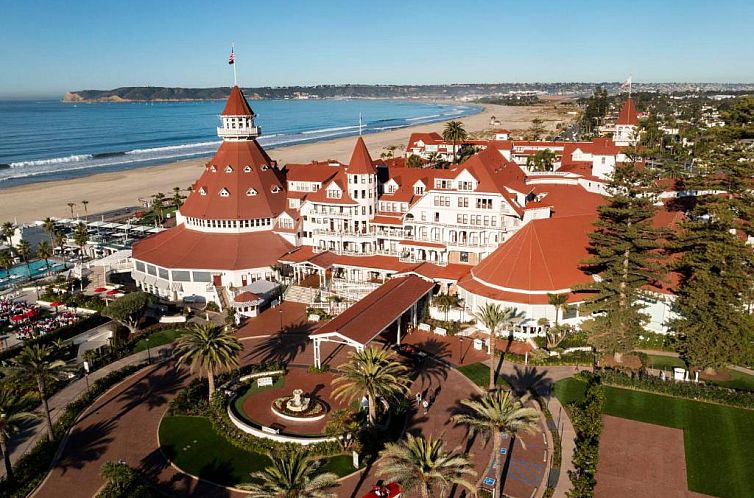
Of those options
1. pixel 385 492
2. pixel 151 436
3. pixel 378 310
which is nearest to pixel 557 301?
pixel 378 310

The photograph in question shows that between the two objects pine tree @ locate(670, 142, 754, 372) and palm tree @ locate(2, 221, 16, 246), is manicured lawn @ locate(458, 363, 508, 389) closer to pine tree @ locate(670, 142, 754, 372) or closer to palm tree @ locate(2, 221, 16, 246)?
pine tree @ locate(670, 142, 754, 372)

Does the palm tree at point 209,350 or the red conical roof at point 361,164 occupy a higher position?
the red conical roof at point 361,164

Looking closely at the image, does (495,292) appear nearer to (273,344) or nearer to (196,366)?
(273,344)

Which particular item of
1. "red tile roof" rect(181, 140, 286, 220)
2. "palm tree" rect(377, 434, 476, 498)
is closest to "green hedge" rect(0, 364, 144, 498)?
"palm tree" rect(377, 434, 476, 498)

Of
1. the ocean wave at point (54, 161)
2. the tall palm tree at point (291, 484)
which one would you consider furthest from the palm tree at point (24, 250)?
the ocean wave at point (54, 161)

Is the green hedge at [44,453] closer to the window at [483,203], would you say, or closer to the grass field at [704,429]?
the grass field at [704,429]

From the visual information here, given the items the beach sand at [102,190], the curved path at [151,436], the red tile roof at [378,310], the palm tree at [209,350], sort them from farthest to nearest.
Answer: the beach sand at [102,190], the red tile roof at [378,310], the palm tree at [209,350], the curved path at [151,436]

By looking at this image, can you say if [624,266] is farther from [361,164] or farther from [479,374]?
[361,164]
